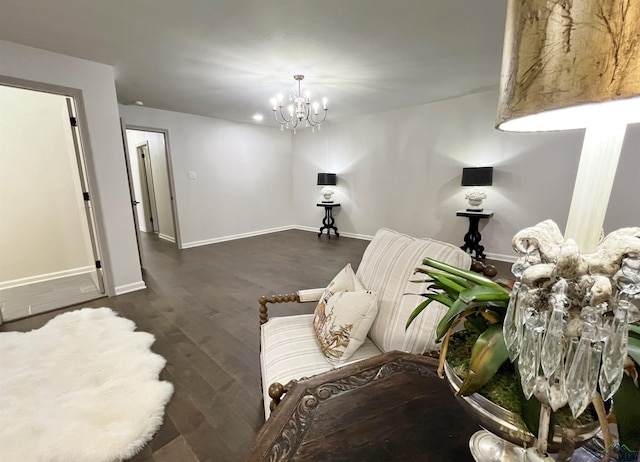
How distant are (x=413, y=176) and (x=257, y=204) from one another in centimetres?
356

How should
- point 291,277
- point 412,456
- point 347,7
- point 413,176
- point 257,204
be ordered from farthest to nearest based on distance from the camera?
point 257,204, point 413,176, point 291,277, point 347,7, point 412,456

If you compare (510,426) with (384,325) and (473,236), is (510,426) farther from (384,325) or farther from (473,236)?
(473,236)

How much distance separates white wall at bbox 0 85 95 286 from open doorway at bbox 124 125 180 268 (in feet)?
4.97

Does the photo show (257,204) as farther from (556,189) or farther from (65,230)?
(556,189)

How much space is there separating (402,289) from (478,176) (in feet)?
11.6

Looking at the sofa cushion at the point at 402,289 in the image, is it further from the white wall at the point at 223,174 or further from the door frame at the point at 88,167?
the white wall at the point at 223,174

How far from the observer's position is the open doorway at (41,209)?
3139mm

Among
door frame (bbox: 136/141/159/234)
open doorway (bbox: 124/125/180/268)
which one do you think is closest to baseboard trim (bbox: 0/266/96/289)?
open doorway (bbox: 124/125/180/268)

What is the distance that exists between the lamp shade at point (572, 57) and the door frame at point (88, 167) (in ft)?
11.9

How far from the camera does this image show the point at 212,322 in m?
2.47

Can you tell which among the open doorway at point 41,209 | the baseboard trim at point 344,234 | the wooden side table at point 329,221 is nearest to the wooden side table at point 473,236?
the baseboard trim at point 344,234

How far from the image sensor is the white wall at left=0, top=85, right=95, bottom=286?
10.8 ft

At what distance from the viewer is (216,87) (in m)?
3.52

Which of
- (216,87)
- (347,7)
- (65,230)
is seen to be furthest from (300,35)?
(65,230)
